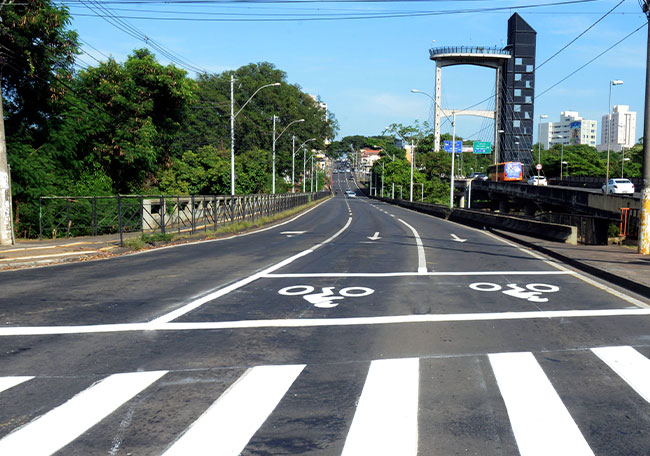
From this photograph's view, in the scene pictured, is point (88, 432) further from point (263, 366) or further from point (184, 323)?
point (184, 323)

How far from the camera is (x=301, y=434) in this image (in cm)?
420

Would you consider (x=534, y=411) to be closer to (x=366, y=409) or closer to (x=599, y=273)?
(x=366, y=409)

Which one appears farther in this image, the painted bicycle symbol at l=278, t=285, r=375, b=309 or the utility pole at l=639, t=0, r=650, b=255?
the utility pole at l=639, t=0, r=650, b=255

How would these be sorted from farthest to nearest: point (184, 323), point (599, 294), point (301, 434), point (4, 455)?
point (599, 294)
point (184, 323)
point (301, 434)
point (4, 455)

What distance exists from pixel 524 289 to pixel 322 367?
6277mm

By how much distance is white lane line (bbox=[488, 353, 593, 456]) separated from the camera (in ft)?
13.2

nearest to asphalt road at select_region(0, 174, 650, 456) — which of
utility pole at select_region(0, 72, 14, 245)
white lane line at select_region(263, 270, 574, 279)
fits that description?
white lane line at select_region(263, 270, 574, 279)

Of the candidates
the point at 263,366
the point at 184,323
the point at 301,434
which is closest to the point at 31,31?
the point at 184,323

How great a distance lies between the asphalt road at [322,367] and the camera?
417 centimetres

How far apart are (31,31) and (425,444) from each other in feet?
83.3

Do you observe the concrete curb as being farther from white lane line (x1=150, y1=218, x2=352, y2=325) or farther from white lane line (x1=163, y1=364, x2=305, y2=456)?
white lane line (x1=163, y1=364, x2=305, y2=456)

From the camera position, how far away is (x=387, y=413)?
15.1 feet

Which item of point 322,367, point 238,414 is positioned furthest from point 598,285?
point 238,414

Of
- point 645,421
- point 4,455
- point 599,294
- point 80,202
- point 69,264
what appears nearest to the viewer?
point 4,455
